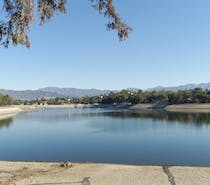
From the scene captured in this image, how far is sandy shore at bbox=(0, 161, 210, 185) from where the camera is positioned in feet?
35.9

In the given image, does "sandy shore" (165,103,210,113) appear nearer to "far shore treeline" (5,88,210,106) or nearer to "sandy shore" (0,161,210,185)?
"far shore treeline" (5,88,210,106)

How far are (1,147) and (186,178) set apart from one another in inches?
1066

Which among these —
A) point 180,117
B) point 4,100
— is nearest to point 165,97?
point 180,117

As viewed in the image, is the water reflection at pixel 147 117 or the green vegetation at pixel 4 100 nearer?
the water reflection at pixel 147 117

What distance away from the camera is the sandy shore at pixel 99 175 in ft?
35.9

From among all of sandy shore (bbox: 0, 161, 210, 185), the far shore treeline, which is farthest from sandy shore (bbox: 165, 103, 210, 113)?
sandy shore (bbox: 0, 161, 210, 185)

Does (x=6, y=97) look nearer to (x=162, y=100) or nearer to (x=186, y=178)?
(x=162, y=100)

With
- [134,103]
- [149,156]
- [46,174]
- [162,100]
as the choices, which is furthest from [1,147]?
[134,103]

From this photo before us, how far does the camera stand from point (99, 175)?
39.0 ft

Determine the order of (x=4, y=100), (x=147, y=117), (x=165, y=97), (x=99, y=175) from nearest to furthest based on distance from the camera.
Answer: (x=99, y=175) < (x=147, y=117) < (x=165, y=97) < (x=4, y=100)

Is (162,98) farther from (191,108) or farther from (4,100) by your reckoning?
(4,100)

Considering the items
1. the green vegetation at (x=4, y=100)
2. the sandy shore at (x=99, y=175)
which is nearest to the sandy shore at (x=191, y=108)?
the green vegetation at (x=4, y=100)

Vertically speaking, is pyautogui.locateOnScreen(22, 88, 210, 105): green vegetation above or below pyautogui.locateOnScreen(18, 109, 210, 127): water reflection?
above

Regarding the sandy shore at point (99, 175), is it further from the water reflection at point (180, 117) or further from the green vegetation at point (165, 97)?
the green vegetation at point (165, 97)
